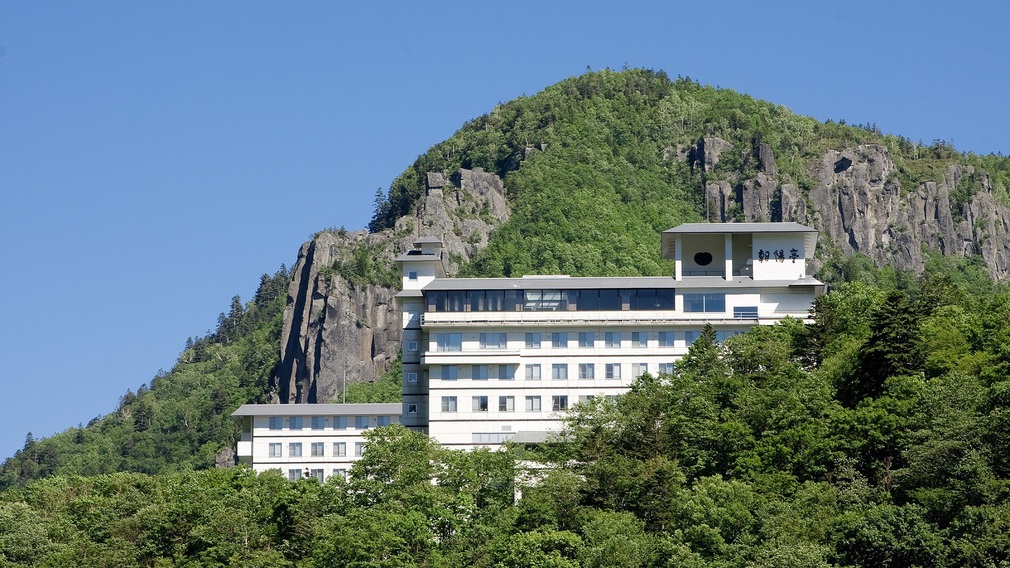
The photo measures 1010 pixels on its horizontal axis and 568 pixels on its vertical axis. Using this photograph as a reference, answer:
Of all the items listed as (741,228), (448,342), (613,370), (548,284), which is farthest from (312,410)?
(741,228)

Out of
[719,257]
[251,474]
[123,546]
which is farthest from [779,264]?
[123,546]

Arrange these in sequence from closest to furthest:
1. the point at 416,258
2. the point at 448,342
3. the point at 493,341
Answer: the point at 448,342 < the point at 493,341 < the point at 416,258

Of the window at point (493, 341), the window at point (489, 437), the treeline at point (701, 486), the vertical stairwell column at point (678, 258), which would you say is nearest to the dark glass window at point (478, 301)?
the window at point (493, 341)

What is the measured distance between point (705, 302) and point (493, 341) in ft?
49.8

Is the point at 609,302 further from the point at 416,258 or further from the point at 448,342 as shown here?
→ the point at 416,258

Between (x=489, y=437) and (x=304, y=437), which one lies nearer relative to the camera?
(x=489, y=437)

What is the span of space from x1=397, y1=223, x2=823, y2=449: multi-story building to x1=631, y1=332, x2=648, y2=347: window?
0.23ft

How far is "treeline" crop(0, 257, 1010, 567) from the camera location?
7988cm

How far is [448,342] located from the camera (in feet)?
380

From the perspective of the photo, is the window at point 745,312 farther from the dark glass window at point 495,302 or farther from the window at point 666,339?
the dark glass window at point 495,302

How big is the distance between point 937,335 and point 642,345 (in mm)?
23964

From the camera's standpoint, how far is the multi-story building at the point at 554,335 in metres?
115

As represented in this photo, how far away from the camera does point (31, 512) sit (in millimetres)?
106625

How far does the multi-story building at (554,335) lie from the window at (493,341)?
0.07 meters
